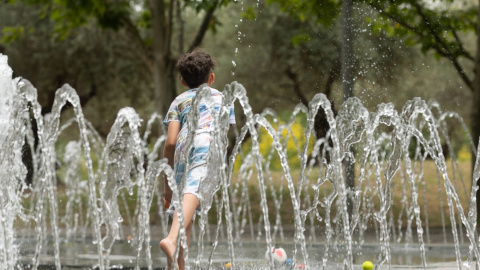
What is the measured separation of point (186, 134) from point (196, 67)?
0.35 meters

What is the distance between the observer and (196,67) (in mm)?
4008

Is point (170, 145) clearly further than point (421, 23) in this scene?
No

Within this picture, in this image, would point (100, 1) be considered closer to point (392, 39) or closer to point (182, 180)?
point (392, 39)

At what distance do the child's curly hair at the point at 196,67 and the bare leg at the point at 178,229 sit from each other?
0.63 meters

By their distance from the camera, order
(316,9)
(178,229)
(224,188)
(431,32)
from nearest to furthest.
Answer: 1. (178,229)
2. (224,188)
3. (316,9)
4. (431,32)

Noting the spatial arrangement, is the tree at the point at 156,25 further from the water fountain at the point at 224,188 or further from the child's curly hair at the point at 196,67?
the child's curly hair at the point at 196,67

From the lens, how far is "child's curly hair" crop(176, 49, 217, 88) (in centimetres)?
400

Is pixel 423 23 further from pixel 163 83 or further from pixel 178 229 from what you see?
pixel 178 229

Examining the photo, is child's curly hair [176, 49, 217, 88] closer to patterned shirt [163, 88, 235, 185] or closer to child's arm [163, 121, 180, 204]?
patterned shirt [163, 88, 235, 185]

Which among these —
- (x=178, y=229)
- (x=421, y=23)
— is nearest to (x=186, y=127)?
(x=178, y=229)

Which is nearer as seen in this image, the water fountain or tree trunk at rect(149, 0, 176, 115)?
the water fountain

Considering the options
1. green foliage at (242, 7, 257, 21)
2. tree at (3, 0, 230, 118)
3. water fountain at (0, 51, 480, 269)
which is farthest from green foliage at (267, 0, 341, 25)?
water fountain at (0, 51, 480, 269)

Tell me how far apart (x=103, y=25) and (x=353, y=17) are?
5.94 meters

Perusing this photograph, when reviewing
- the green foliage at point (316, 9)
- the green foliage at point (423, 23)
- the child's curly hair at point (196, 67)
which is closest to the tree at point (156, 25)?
the green foliage at point (316, 9)
